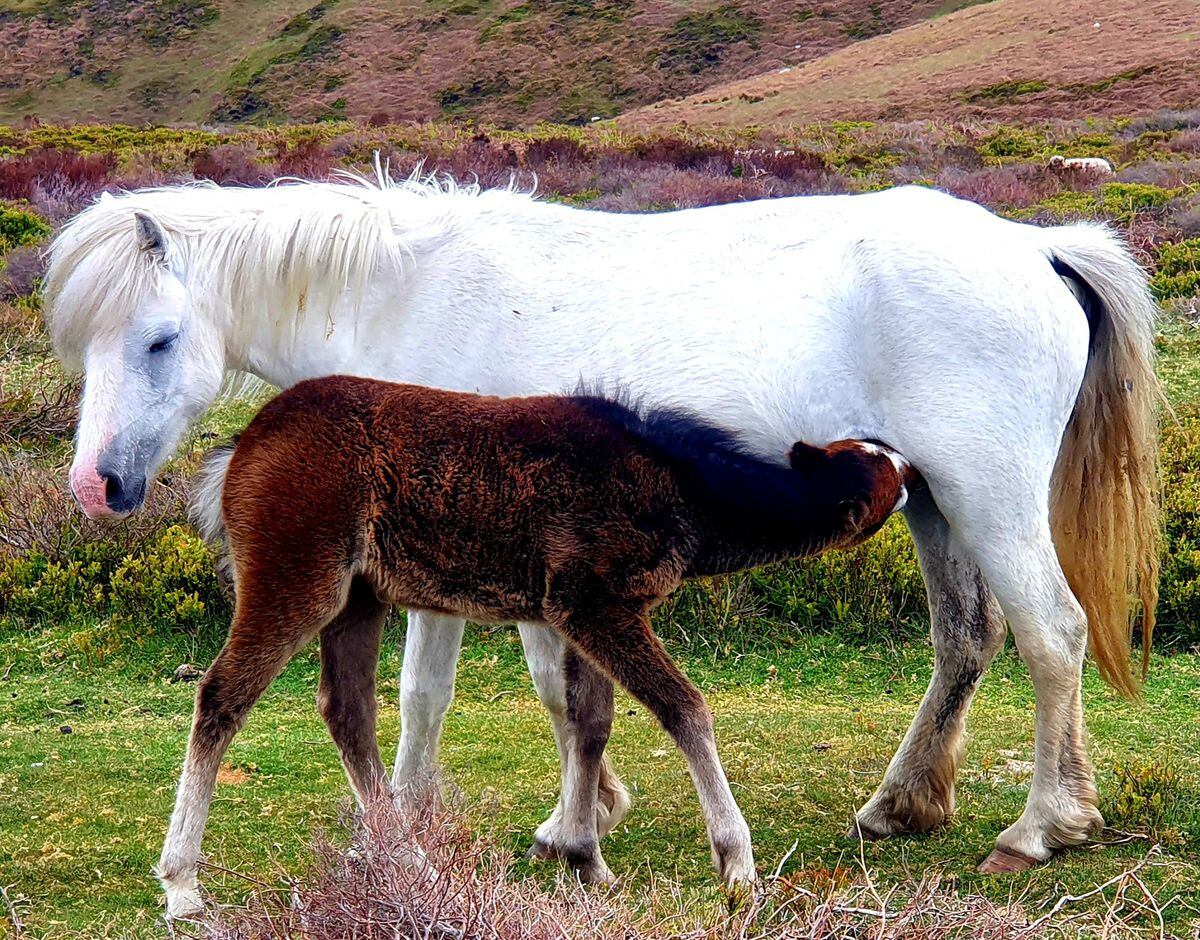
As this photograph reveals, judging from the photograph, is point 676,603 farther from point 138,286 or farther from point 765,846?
point 138,286

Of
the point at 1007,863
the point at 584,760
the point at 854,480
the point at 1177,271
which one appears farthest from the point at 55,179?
the point at 1007,863

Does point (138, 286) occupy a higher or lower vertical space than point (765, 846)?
higher

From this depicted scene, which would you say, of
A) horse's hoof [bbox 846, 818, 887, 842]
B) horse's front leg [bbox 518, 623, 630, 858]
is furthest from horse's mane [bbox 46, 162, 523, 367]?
horse's hoof [bbox 846, 818, 887, 842]

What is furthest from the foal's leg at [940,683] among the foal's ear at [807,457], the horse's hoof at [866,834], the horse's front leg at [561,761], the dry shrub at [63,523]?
the dry shrub at [63,523]

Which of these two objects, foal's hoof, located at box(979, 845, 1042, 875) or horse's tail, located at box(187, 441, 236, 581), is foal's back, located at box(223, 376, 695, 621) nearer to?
horse's tail, located at box(187, 441, 236, 581)

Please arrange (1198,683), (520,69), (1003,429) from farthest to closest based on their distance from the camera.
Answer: (520,69) → (1198,683) → (1003,429)

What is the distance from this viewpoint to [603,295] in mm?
4121

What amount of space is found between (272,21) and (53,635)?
66877 millimetres

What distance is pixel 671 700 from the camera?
345 centimetres

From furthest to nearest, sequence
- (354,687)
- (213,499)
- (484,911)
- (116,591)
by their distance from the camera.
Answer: (116,591) < (354,687) < (213,499) < (484,911)

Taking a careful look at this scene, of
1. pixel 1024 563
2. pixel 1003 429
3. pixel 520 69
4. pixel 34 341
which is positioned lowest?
pixel 520 69

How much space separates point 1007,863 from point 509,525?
188 centimetres

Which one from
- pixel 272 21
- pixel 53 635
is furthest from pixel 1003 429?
pixel 272 21

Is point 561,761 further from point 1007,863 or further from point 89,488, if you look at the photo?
point 89,488
